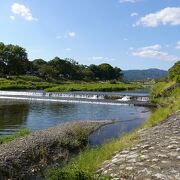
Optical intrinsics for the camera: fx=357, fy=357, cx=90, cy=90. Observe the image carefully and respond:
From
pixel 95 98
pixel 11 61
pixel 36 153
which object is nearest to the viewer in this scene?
pixel 36 153

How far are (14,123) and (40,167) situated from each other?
17.7 m

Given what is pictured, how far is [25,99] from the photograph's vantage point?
61656mm

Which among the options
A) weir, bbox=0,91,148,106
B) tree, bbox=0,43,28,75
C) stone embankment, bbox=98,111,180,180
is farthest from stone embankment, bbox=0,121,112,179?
tree, bbox=0,43,28,75

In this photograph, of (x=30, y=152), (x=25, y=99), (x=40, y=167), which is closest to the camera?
(x=40, y=167)

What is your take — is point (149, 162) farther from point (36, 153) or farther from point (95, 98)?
point (95, 98)

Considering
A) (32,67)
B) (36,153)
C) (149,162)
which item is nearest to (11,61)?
(32,67)

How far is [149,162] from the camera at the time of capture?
873 cm

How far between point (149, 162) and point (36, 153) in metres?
9.08

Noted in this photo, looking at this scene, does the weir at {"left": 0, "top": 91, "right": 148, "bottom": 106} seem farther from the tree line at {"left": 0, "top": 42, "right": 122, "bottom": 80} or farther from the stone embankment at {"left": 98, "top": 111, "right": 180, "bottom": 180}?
the tree line at {"left": 0, "top": 42, "right": 122, "bottom": 80}

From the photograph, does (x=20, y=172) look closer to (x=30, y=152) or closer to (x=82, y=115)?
(x=30, y=152)

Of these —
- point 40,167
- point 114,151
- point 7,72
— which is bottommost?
point 40,167

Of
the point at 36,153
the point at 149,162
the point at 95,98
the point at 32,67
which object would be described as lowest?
the point at 36,153

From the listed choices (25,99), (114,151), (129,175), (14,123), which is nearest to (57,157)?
(114,151)

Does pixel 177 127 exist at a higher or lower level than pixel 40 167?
higher
